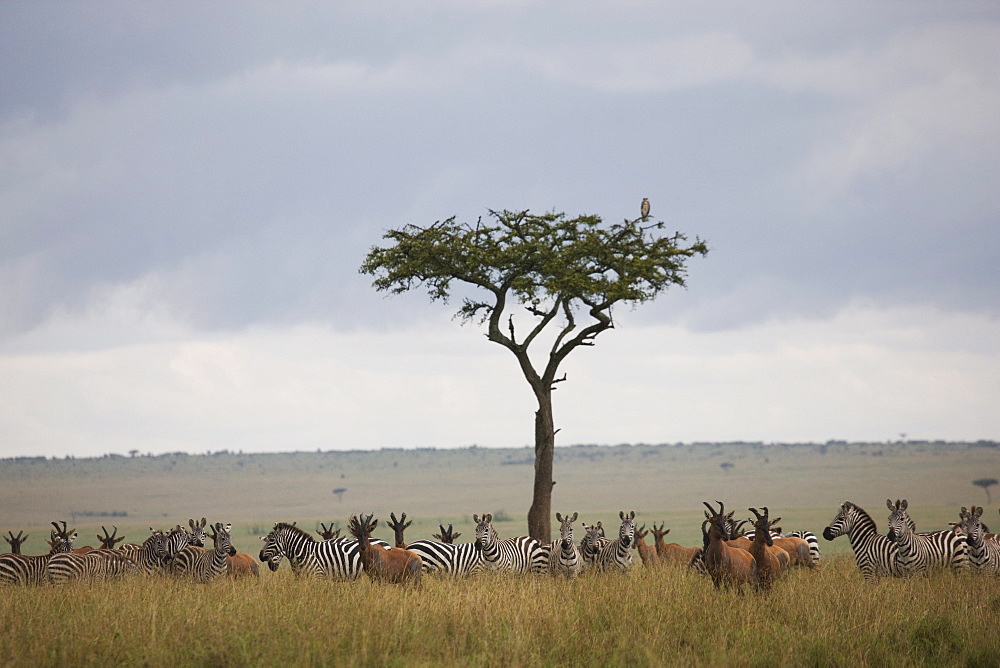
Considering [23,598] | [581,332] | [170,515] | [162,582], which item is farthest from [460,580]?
[170,515]

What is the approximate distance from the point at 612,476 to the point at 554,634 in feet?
398

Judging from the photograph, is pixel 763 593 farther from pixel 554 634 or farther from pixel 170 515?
pixel 170 515

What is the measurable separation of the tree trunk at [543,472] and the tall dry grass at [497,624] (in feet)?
29.6

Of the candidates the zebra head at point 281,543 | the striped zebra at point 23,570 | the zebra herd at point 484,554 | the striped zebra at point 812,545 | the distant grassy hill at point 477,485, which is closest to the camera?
the striped zebra at point 23,570

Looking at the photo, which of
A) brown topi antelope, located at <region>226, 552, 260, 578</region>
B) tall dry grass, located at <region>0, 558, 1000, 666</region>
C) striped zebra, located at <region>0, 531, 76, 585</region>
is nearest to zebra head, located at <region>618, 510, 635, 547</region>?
tall dry grass, located at <region>0, 558, 1000, 666</region>

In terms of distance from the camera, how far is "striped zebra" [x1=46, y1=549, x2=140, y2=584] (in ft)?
66.0

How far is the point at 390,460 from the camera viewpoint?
6378 inches

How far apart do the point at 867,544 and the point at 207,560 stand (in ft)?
42.5

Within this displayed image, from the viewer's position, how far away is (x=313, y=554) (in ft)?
66.4

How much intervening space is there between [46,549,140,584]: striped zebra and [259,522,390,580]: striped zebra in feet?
9.26

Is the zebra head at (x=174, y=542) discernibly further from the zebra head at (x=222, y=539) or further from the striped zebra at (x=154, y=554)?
the zebra head at (x=222, y=539)

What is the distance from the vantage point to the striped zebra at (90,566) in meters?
20.1

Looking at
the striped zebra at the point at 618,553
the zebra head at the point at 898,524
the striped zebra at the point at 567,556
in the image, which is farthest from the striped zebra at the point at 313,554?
the zebra head at the point at 898,524

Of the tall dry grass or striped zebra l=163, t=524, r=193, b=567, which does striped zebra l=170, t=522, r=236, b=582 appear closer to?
striped zebra l=163, t=524, r=193, b=567
